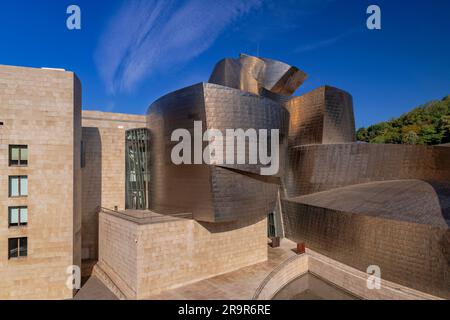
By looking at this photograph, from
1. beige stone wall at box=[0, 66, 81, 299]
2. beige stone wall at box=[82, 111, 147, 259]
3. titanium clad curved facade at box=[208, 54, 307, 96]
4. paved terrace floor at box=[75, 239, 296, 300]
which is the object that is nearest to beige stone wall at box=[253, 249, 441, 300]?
paved terrace floor at box=[75, 239, 296, 300]

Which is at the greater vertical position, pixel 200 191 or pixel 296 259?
pixel 200 191

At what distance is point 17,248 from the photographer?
1126cm

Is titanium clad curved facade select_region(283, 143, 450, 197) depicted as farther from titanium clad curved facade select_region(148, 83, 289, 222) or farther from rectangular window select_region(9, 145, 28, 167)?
rectangular window select_region(9, 145, 28, 167)

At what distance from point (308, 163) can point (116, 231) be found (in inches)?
553

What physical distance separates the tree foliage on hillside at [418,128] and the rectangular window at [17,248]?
48.7 m

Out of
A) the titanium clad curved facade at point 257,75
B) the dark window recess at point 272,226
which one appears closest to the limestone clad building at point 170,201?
the dark window recess at point 272,226

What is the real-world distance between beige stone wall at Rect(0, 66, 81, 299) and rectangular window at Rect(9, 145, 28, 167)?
202 millimetres

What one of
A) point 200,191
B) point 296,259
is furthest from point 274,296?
point 200,191

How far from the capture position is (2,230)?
36.0 feet

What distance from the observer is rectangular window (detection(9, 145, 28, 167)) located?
1121 cm

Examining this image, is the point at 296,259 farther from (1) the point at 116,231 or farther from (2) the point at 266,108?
(1) the point at 116,231

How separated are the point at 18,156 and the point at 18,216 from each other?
Answer: 8.83ft

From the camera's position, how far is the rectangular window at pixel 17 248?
36.6 feet

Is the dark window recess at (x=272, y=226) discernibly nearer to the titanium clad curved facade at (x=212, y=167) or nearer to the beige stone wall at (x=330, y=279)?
the beige stone wall at (x=330, y=279)
